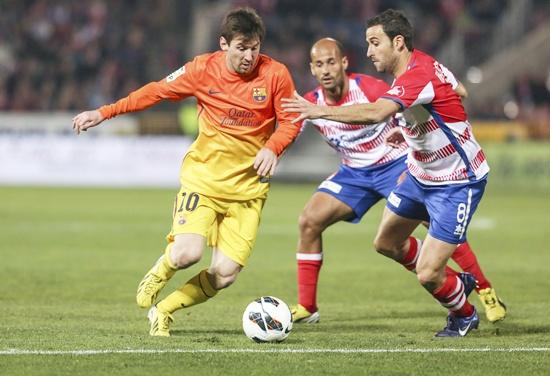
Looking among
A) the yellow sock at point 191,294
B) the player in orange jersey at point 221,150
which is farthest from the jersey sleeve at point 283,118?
the yellow sock at point 191,294

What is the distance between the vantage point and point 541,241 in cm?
1627

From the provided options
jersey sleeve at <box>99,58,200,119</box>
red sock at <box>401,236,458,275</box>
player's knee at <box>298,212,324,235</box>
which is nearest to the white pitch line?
red sock at <box>401,236,458,275</box>

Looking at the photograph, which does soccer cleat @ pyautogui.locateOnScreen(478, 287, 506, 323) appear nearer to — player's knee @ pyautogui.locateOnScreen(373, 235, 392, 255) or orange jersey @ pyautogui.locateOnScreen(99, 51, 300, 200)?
player's knee @ pyautogui.locateOnScreen(373, 235, 392, 255)

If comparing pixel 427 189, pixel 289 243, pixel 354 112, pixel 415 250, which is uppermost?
pixel 354 112

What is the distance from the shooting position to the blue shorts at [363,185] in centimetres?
981

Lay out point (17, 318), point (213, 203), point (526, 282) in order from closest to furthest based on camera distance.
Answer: point (213, 203)
point (17, 318)
point (526, 282)

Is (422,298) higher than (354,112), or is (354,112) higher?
(354,112)

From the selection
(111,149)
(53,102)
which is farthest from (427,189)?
(53,102)

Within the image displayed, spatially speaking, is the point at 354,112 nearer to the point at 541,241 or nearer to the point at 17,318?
the point at 17,318

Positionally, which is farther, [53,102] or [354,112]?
[53,102]

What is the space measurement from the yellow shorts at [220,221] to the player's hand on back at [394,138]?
164cm

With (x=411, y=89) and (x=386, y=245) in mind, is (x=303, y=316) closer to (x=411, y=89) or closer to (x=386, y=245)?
(x=386, y=245)

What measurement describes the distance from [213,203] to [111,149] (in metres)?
19.0

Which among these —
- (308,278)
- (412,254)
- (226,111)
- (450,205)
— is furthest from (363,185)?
(226,111)
